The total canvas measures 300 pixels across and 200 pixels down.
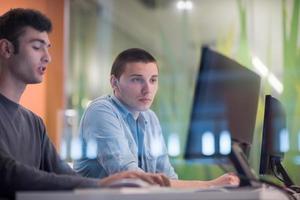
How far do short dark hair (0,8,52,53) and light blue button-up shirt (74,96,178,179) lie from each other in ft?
1.47

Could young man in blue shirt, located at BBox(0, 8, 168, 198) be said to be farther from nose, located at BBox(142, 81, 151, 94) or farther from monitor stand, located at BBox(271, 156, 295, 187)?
monitor stand, located at BBox(271, 156, 295, 187)

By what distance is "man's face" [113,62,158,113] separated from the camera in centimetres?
210

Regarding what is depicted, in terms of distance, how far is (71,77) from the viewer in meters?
3.81

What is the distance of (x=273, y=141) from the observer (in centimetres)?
181

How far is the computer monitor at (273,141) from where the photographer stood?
1.77 metres

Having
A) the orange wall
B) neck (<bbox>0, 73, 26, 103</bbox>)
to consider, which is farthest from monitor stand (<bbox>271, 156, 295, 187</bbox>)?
the orange wall

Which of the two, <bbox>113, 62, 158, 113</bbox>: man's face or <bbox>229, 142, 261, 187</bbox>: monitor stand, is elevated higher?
<bbox>113, 62, 158, 113</bbox>: man's face

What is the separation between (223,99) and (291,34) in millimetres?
2396

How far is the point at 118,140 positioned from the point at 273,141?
1.98 feet

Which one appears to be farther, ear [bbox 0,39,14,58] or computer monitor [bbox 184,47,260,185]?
ear [bbox 0,39,14,58]

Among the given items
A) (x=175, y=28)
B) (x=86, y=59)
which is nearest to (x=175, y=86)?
(x=175, y=28)

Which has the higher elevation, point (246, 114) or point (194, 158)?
point (246, 114)

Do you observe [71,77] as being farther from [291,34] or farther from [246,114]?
[246,114]

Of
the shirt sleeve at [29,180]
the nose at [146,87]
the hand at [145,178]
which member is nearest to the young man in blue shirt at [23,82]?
the shirt sleeve at [29,180]
